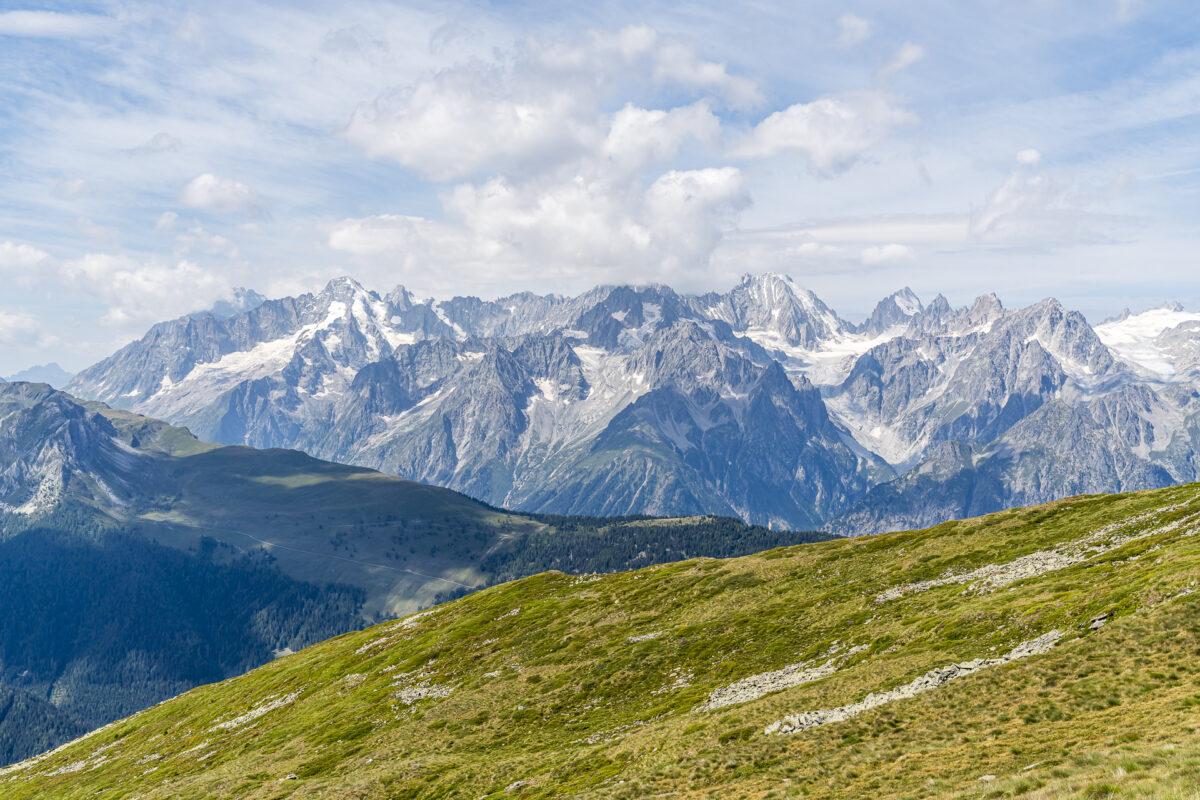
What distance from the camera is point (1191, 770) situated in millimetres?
27062

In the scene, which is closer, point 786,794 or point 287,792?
point 786,794

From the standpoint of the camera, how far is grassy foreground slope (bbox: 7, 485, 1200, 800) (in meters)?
38.8

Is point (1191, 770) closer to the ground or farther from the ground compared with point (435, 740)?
farther from the ground

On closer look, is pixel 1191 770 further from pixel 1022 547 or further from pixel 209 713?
pixel 209 713

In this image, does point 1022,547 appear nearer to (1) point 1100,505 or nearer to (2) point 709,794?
(1) point 1100,505

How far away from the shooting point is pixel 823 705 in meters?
52.4

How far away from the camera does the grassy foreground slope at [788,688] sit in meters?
38.8

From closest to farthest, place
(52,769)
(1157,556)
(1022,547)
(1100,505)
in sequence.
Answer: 1. (1157,556)
2. (1022,547)
3. (1100,505)
4. (52,769)

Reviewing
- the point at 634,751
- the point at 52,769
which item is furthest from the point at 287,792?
the point at 52,769

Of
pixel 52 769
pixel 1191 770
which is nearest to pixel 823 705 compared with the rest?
pixel 1191 770

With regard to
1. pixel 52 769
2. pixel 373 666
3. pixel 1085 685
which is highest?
pixel 1085 685

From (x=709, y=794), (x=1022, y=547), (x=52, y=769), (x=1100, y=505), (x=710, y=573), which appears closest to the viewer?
(x=709, y=794)

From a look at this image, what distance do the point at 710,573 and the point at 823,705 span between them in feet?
202

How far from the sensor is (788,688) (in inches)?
2381
